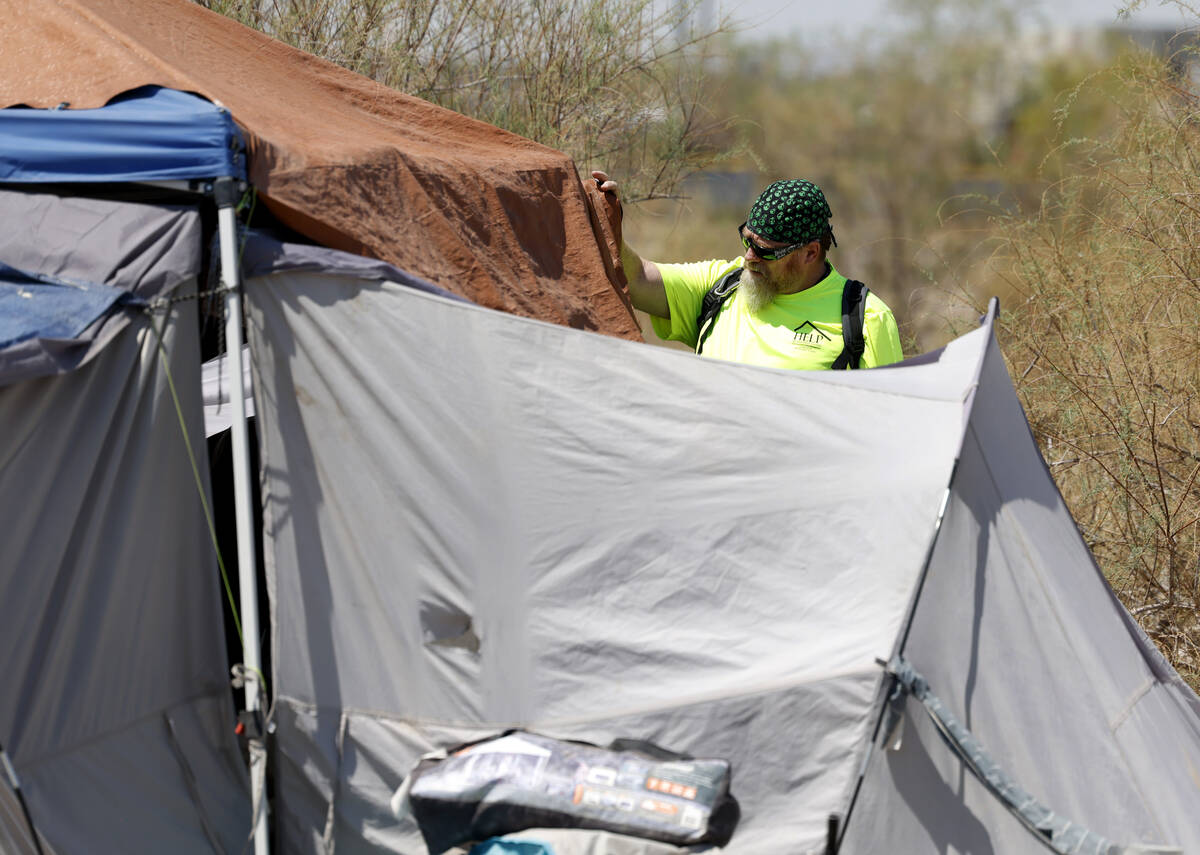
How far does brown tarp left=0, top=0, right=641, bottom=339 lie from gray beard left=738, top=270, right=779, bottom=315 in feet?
1.55

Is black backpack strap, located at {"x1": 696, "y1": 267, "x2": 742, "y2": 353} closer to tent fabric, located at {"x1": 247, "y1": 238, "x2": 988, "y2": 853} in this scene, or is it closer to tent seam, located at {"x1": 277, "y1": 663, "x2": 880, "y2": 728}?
tent fabric, located at {"x1": 247, "y1": 238, "x2": 988, "y2": 853}

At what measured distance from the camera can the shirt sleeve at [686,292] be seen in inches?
173

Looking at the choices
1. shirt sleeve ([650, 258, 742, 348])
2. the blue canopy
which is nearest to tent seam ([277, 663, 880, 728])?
the blue canopy

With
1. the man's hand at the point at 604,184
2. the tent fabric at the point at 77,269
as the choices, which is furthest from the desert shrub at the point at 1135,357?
the tent fabric at the point at 77,269

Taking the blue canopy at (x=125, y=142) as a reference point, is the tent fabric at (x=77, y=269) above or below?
below

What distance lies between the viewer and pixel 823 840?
2592mm

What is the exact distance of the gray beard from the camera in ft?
13.6

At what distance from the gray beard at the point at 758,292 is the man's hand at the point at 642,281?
0.36 m

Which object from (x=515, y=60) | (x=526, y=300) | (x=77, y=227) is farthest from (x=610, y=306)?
(x=515, y=60)

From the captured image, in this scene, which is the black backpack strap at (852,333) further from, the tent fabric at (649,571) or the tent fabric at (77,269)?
the tent fabric at (77,269)

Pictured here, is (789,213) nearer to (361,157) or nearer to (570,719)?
(361,157)

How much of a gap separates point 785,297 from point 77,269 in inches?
90.6

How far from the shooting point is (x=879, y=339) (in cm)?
400

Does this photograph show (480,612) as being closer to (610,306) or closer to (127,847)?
(127,847)
